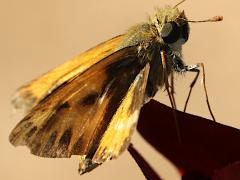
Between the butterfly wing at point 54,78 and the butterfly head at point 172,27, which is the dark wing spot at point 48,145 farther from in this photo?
the butterfly head at point 172,27

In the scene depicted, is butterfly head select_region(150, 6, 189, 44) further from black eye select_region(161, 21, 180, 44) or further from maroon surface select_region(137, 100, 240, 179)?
maroon surface select_region(137, 100, 240, 179)

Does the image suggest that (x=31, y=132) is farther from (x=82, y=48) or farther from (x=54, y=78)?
(x=82, y=48)

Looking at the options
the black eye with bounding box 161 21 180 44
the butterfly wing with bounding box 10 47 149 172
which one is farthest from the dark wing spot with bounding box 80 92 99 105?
the black eye with bounding box 161 21 180 44


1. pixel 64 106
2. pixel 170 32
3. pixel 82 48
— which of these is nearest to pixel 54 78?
pixel 64 106

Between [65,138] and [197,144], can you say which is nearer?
[197,144]

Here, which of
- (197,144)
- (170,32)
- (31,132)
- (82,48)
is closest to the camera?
(197,144)

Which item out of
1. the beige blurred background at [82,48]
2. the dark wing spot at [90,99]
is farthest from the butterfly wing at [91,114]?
the beige blurred background at [82,48]
